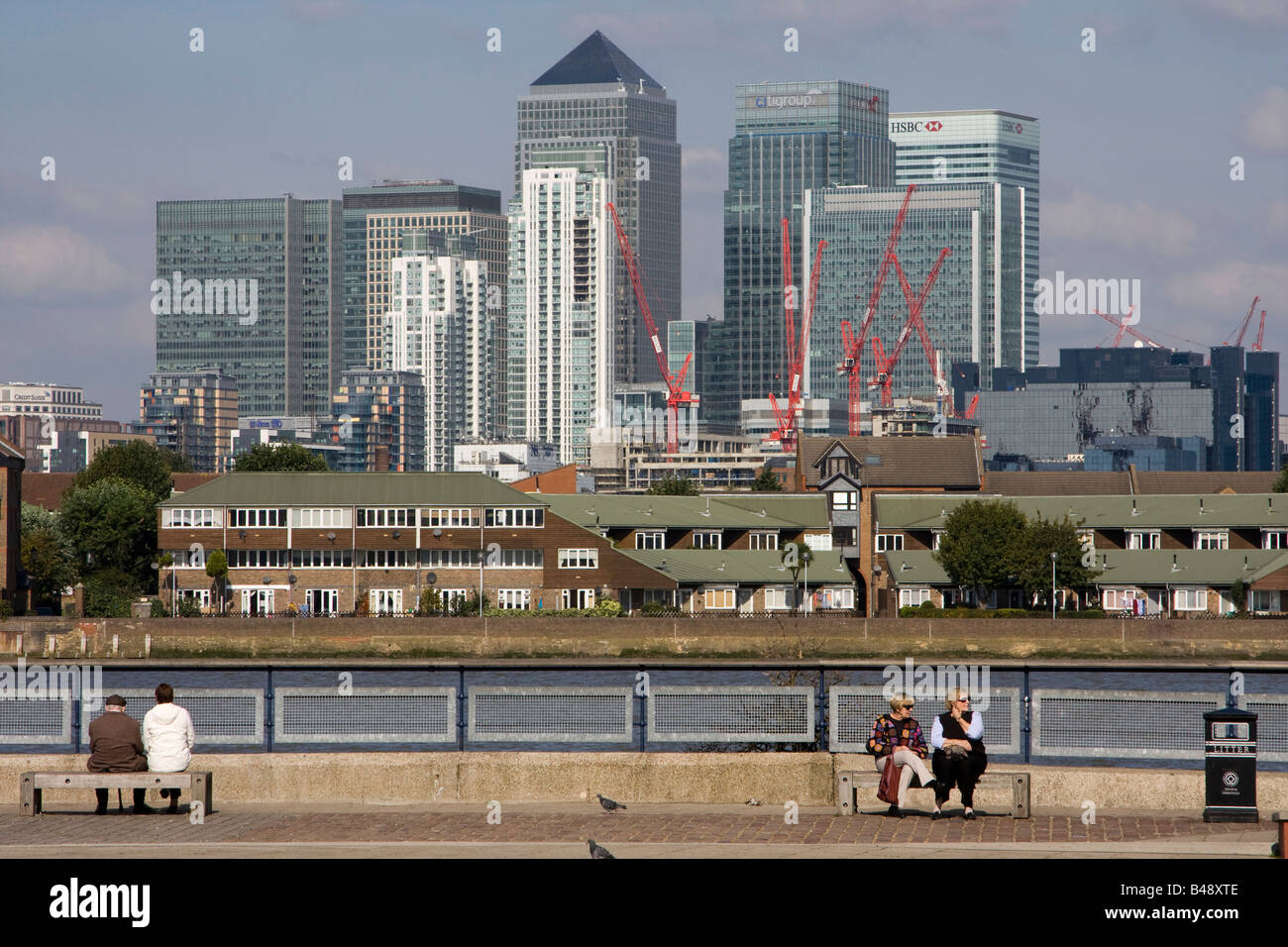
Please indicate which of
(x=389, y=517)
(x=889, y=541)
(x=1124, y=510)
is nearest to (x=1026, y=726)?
(x=389, y=517)

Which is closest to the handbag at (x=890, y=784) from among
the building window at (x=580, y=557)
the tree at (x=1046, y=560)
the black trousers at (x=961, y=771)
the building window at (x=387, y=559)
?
the black trousers at (x=961, y=771)

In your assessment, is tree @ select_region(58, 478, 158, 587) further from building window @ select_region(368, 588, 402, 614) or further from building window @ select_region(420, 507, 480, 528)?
building window @ select_region(420, 507, 480, 528)

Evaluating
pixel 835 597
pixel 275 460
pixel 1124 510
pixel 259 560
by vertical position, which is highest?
pixel 275 460

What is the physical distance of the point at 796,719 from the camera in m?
24.3

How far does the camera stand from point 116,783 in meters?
21.9

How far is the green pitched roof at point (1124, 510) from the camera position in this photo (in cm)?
10675

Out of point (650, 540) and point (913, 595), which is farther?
point (650, 540)

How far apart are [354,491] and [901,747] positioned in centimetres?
8367

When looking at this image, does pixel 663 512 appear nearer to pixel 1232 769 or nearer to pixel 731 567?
pixel 731 567

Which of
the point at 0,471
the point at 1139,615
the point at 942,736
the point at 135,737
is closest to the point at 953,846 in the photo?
the point at 942,736

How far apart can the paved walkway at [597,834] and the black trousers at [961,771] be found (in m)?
0.36

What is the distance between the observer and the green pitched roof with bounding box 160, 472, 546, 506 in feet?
335
